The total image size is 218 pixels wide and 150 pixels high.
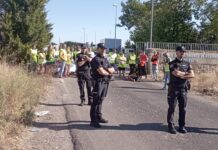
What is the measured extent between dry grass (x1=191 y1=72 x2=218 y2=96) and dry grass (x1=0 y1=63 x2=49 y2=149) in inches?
327

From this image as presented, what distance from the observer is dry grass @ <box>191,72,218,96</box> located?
17828mm

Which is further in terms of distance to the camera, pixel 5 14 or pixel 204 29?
pixel 204 29

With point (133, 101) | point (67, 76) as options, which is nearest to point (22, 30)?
point (67, 76)

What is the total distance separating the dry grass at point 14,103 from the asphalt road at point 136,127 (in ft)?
1.69

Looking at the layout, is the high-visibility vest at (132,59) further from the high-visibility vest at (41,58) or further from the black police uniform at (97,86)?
the black police uniform at (97,86)

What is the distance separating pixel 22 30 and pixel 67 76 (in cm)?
612

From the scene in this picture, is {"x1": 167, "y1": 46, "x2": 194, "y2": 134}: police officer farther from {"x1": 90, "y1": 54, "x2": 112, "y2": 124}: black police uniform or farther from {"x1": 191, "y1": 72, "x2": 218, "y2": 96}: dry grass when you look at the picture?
{"x1": 191, "y1": 72, "x2": 218, "y2": 96}: dry grass

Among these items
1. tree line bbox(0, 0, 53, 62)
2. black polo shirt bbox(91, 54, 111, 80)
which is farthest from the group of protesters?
black polo shirt bbox(91, 54, 111, 80)

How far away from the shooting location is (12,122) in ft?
28.2

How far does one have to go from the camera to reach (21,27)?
27297mm

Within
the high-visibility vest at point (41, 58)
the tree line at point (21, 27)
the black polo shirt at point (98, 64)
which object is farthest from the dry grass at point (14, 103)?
the tree line at point (21, 27)

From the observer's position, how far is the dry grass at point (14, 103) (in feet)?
26.6

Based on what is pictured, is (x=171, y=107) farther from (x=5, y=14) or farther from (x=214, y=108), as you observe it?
(x=5, y=14)

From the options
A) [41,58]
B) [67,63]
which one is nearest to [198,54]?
[67,63]
